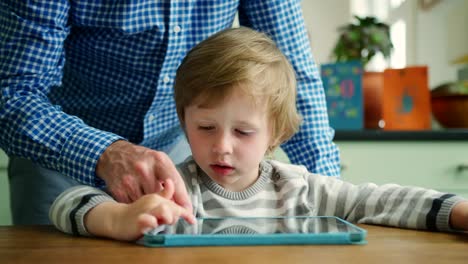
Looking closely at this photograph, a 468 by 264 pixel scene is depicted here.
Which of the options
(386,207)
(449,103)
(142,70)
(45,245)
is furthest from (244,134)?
(449,103)

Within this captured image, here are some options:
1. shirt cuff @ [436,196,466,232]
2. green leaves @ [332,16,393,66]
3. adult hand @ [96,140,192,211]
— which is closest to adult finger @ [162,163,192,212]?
adult hand @ [96,140,192,211]

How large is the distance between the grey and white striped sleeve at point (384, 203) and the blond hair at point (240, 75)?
5.6 inches

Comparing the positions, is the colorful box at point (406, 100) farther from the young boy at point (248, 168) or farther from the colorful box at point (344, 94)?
the young boy at point (248, 168)

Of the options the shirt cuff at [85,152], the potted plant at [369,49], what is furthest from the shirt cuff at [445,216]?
the potted plant at [369,49]

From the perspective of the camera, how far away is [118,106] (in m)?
1.45

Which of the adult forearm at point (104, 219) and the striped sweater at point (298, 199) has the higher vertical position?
the adult forearm at point (104, 219)

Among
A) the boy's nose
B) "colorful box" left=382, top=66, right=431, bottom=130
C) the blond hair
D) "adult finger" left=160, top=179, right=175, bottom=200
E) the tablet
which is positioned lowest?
"colorful box" left=382, top=66, right=431, bottom=130

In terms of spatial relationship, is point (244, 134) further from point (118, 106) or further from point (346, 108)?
point (346, 108)

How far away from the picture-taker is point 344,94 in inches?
99.2

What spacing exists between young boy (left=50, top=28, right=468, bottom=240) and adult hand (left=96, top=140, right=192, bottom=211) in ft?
0.18

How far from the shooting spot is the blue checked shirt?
48.6 inches

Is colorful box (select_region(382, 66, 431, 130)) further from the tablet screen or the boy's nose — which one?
the tablet screen

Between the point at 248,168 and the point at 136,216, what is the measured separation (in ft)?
0.98

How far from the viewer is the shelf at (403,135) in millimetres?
2324
